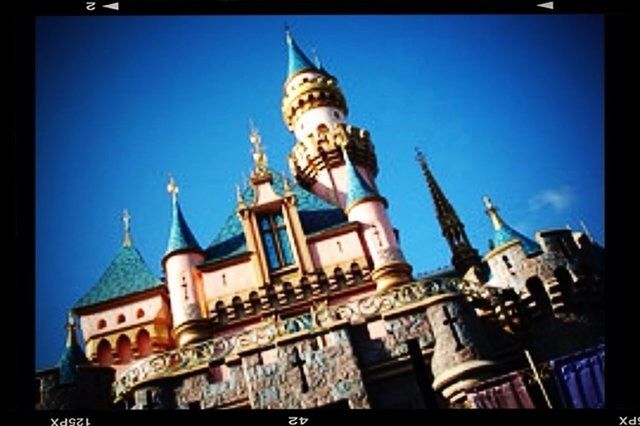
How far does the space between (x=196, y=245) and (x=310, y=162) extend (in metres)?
5.30

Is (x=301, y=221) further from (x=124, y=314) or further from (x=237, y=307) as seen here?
(x=124, y=314)

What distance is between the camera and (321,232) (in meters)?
15.2

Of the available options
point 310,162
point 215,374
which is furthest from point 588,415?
point 310,162

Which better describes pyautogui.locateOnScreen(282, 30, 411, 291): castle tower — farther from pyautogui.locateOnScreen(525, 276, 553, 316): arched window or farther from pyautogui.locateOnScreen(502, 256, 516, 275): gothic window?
pyautogui.locateOnScreen(525, 276, 553, 316): arched window

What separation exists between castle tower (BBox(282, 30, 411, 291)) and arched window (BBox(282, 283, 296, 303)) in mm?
2119

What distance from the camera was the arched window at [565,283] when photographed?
39.1 ft

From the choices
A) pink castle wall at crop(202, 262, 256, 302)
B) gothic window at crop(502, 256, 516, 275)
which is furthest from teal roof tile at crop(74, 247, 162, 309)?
gothic window at crop(502, 256, 516, 275)

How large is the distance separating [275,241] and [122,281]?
430 cm

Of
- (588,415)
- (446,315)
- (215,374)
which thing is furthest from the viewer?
(215,374)

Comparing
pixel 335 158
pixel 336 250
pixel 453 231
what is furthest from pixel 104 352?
pixel 453 231

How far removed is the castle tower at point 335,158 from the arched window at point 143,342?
592 centimetres

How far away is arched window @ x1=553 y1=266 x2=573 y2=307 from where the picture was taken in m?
11.9

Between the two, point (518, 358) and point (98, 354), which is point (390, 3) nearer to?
point (518, 358)

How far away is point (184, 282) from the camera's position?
14.2 metres
